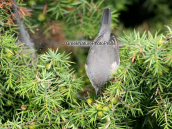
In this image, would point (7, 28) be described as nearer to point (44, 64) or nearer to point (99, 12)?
point (44, 64)

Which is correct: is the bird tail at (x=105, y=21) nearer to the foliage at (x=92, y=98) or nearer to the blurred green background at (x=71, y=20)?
the blurred green background at (x=71, y=20)

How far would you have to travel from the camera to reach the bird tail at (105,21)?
2412mm

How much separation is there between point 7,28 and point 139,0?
214 cm

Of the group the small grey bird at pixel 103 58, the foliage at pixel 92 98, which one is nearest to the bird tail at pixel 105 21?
the small grey bird at pixel 103 58

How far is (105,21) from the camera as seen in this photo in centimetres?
251

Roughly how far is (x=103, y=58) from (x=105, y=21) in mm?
449

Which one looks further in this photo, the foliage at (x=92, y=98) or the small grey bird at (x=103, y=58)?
the small grey bird at (x=103, y=58)

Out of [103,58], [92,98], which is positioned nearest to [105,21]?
[103,58]

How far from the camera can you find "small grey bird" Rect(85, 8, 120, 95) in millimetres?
2377

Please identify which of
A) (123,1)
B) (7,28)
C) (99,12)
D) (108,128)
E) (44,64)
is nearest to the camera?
(108,128)

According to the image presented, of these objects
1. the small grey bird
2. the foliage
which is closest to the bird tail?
the small grey bird

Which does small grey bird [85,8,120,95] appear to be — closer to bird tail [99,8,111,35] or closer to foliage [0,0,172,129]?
bird tail [99,8,111,35]

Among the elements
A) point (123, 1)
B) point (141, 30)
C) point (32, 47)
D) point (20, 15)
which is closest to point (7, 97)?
point (32, 47)

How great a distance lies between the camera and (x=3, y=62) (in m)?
1.67
